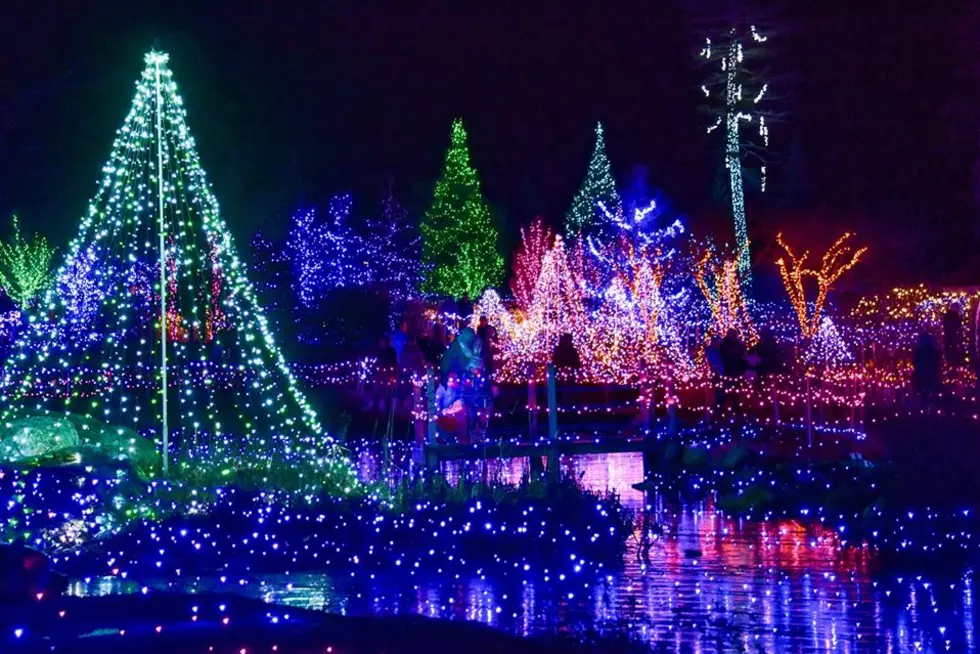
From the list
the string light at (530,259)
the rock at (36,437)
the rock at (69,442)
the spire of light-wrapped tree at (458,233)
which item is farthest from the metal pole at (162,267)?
the spire of light-wrapped tree at (458,233)

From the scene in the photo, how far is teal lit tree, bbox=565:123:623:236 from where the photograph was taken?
4794 centimetres

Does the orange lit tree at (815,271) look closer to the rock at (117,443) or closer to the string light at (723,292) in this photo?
the string light at (723,292)

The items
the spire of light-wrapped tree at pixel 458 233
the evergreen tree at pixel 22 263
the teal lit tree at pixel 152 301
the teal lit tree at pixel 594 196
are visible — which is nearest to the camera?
the teal lit tree at pixel 152 301

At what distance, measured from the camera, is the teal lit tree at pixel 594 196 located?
1887 inches

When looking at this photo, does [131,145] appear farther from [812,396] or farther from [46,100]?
[46,100]

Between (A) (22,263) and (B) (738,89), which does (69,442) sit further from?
(A) (22,263)

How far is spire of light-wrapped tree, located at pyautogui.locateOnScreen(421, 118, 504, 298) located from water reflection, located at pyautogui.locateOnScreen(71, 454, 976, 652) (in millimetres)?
41158

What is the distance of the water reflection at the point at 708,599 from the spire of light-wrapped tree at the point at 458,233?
4116cm

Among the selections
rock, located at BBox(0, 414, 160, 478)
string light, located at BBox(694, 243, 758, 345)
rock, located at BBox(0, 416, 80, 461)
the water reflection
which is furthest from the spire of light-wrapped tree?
the water reflection

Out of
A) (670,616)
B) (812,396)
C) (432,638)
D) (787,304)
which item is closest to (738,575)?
(670,616)

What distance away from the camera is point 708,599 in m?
9.32

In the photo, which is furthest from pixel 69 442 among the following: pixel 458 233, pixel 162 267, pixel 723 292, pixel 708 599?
pixel 458 233

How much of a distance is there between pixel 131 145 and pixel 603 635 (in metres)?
7.29

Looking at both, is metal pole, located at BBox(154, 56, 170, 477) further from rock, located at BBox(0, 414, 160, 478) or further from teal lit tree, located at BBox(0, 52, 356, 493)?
rock, located at BBox(0, 414, 160, 478)
